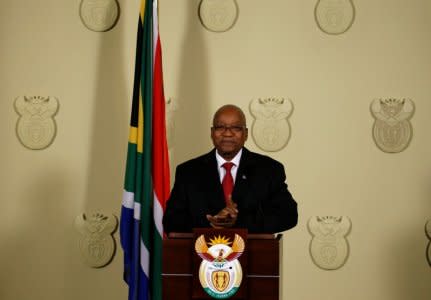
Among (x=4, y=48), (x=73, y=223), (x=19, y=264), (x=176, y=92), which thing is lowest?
(x=19, y=264)

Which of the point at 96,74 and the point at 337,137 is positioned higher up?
the point at 96,74

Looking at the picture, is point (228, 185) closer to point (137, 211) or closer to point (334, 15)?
point (137, 211)

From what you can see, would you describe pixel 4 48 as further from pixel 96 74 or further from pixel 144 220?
pixel 144 220

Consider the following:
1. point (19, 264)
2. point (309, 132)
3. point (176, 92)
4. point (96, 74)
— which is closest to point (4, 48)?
point (96, 74)

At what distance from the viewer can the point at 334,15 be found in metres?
3.79

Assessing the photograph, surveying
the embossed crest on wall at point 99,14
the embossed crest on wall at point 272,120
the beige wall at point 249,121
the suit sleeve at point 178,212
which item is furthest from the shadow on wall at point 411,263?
the embossed crest on wall at point 99,14

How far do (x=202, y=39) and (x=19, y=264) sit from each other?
1.88m

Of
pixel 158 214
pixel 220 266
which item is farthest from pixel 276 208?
pixel 158 214

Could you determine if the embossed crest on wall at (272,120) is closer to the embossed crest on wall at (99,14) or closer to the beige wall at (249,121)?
the beige wall at (249,121)

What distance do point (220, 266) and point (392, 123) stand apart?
2170mm

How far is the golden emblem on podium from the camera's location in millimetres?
1995

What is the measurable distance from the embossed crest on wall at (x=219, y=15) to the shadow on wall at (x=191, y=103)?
0.11 m

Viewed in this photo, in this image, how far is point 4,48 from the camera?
3.81 meters

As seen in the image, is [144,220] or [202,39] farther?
[202,39]
